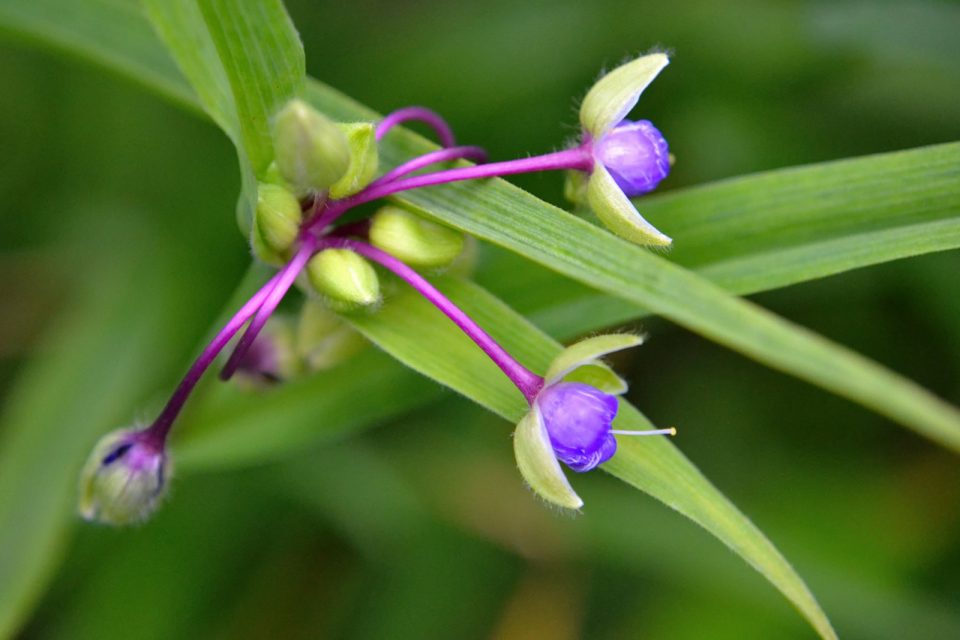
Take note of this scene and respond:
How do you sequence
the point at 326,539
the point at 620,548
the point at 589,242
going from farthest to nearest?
the point at 326,539 < the point at 620,548 < the point at 589,242

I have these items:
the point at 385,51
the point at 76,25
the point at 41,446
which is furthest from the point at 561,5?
the point at 41,446

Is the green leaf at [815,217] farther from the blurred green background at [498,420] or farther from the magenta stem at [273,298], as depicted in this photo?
the blurred green background at [498,420]

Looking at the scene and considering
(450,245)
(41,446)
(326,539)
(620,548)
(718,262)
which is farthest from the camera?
(326,539)

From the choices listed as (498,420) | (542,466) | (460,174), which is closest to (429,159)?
(460,174)

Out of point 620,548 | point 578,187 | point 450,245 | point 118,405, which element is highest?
point 578,187

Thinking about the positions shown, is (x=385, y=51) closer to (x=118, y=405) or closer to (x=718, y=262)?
(x=118, y=405)

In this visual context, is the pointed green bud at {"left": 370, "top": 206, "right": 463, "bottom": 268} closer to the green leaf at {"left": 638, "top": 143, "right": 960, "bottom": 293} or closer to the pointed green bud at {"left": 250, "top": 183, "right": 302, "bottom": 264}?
the pointed green bud at {"left": 250, "top": 183, "right": 302, "bottom": 264}
